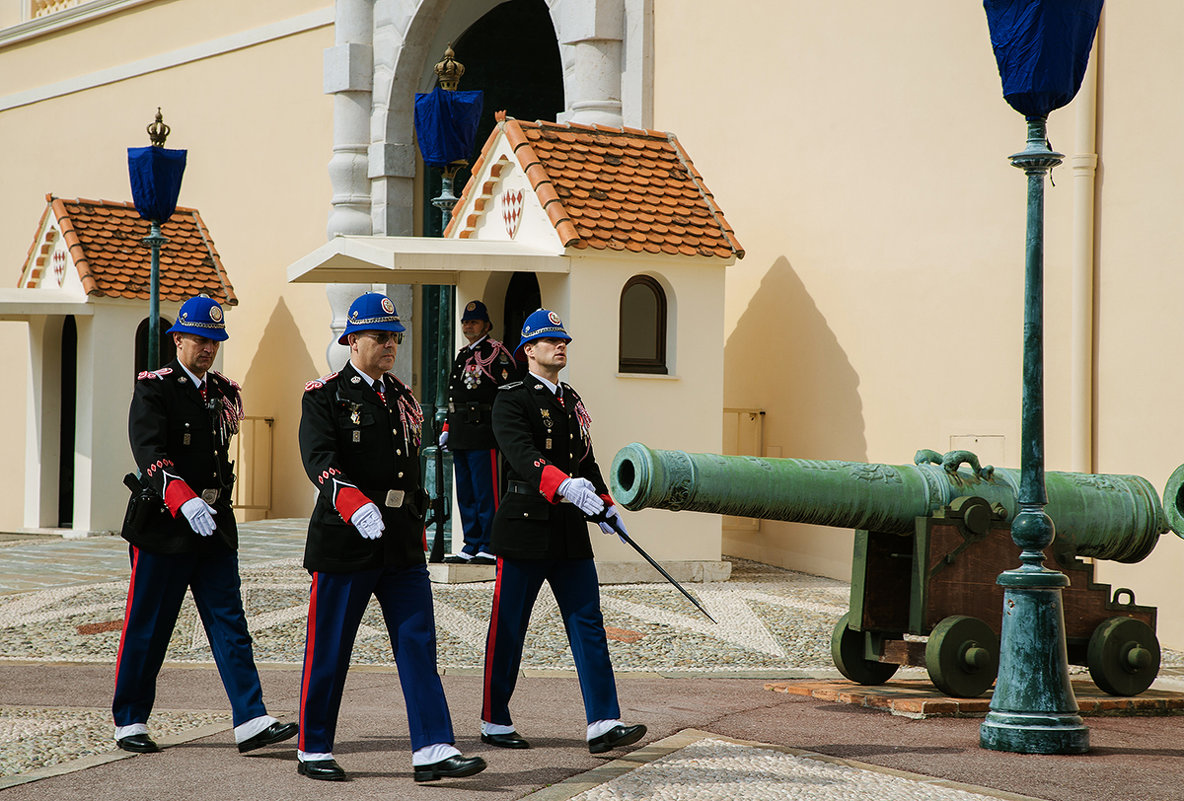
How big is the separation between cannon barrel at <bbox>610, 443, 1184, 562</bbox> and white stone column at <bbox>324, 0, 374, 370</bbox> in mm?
10686

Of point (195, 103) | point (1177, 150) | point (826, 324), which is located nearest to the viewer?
point (1177, 150)

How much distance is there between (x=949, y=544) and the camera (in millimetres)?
6742

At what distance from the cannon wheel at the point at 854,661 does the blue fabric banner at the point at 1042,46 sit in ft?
8.15

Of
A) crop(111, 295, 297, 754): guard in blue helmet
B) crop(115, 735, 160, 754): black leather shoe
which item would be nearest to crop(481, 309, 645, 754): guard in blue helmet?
crop(111, 295, 297, 754): guard in blue helmet

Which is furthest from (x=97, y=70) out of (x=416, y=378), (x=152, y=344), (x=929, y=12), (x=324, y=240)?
(x=929, y=12)

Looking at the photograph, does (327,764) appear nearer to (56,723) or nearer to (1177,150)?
(56,723)

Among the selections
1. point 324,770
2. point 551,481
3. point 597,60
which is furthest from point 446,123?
point 324,770

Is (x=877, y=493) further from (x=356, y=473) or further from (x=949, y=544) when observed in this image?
(x=356, y=473)

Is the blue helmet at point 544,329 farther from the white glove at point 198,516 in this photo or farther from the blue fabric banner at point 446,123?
the blue fabric banner at point 446,123

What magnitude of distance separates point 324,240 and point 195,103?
10.7 ft

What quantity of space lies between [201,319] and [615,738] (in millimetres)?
2283

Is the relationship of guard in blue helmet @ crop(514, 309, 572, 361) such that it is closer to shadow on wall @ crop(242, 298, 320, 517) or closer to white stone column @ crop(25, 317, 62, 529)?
shadow on wall @ crop(242, 298, 320, 517)

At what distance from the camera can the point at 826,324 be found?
39.3ft

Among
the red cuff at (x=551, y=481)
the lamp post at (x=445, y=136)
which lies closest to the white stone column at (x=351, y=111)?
the lamp post at (x=445, y=136)
